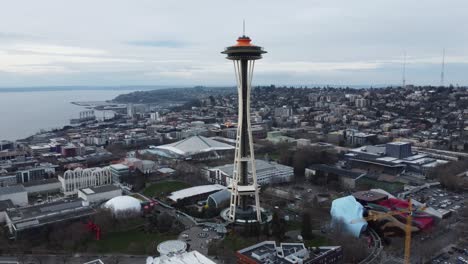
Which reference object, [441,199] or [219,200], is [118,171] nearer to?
[219,200]

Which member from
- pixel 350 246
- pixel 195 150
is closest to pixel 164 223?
pixel 350 246

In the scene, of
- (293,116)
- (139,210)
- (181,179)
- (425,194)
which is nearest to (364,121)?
(293,116)

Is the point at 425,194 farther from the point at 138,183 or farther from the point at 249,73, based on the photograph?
the point at 138,183

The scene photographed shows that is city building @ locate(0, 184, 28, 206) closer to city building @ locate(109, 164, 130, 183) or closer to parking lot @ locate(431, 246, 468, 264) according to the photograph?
city building @ locate(109, 164, 130, 183)

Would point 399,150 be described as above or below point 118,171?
above

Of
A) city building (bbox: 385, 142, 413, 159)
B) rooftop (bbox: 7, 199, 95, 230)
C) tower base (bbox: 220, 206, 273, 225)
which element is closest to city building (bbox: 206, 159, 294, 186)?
tower base (bbox: 220, 206, 273, 225)
